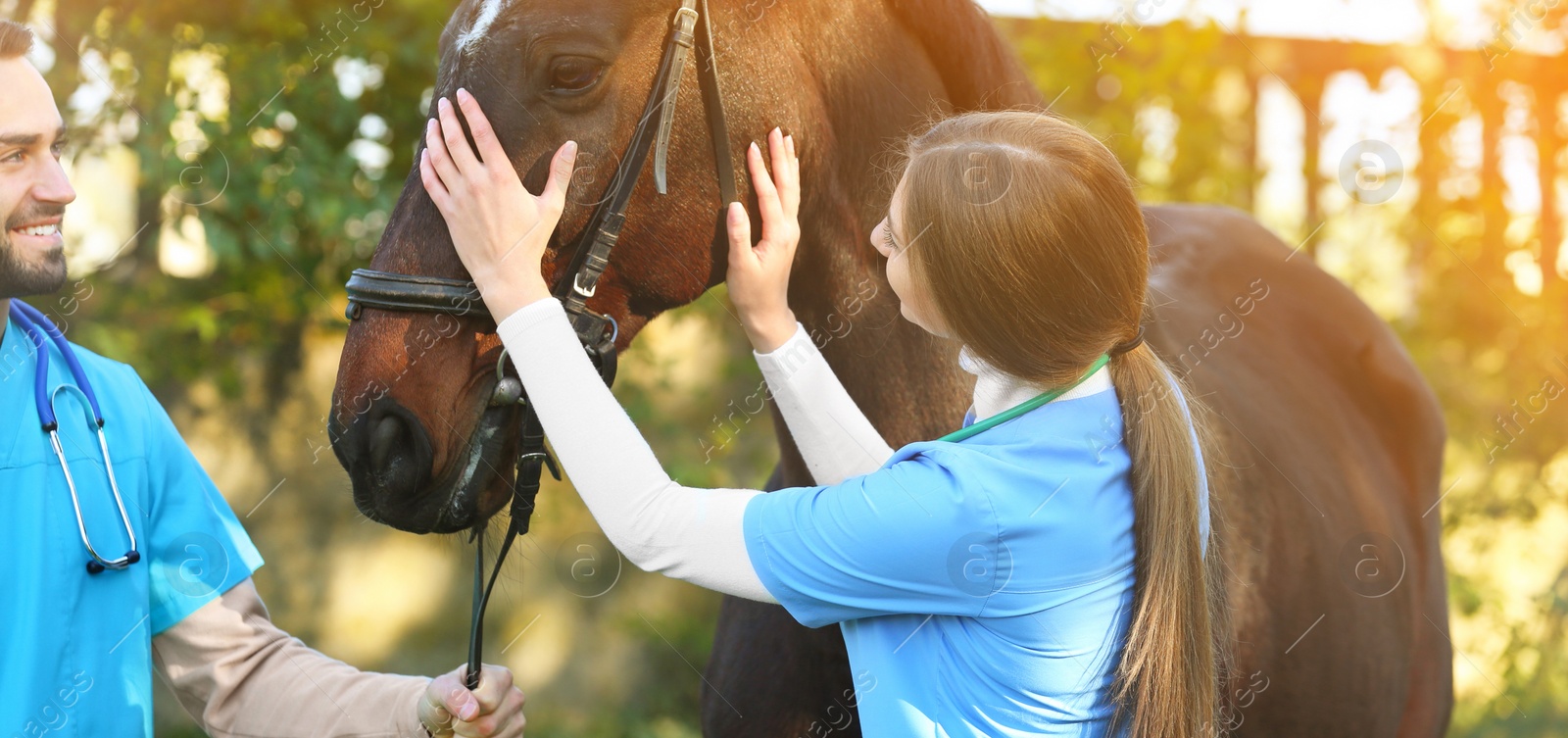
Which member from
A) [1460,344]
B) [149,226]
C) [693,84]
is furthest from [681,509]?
[1460,344]

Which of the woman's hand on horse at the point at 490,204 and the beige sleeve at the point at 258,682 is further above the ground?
the woman's hand on horse at the point at 490,204

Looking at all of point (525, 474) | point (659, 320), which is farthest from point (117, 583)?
point (659, 320)

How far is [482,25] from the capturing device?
1652mm

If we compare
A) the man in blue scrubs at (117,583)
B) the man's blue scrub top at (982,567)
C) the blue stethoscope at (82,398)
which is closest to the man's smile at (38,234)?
the man in blue scrubs at (117,583)

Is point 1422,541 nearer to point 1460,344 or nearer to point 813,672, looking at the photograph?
point 813,672

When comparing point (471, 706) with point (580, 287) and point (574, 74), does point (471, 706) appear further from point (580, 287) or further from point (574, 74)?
point (574, 74)

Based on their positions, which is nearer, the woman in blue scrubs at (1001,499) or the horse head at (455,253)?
the woman in blue scrubs at (1001,499)

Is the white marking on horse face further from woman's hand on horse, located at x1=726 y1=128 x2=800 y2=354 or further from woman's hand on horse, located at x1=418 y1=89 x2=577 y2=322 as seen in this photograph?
woman's hand on horse, located at x1=726 y1=128 x2=800 y2=354

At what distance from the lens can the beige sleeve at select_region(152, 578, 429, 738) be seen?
5.57 feet

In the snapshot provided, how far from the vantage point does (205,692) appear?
176 cm

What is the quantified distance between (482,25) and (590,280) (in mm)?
399

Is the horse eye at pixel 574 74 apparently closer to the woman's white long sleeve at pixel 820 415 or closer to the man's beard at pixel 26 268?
the woman's white long sleeve at pixel 820 415

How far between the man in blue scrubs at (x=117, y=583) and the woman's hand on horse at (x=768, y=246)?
0.66m

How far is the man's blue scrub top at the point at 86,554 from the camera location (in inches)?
59.4
